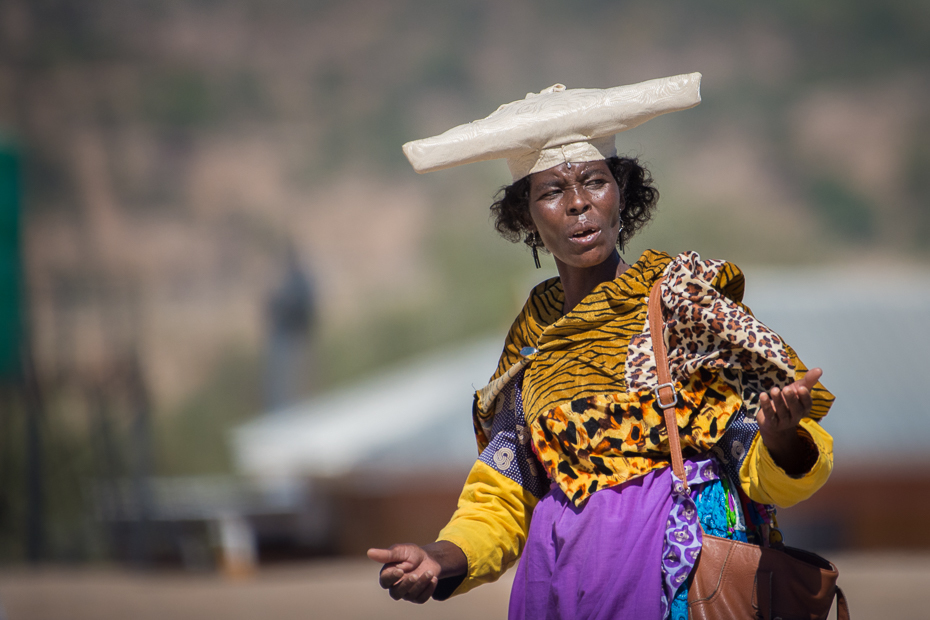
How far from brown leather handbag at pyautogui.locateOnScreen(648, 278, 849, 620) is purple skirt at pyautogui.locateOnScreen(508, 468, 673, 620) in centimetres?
9

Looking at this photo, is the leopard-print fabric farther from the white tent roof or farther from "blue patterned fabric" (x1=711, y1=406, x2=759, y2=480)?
the white tent roof

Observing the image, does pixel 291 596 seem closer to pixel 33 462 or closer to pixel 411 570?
pixel 33 462

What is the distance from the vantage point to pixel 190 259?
45.5 meters

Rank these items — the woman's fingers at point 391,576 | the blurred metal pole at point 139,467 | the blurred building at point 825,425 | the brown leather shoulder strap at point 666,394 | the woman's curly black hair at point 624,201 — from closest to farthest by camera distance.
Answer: the brown leather shoulder strap at point 666,394 → the woman's fingers at point 391,576 → the woman's curly black hair at point 624,201 → the blurred building at point 825,425 → the blurred metal pole at point 139,467

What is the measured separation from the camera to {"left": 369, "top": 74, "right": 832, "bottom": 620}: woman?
1767 mm

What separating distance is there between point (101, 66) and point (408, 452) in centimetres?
4288

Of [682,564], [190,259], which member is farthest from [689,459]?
[190,259]

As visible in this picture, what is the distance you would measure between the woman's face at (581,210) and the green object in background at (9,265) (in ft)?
28.8

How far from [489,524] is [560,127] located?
2.69 feet

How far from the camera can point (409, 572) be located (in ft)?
6.19

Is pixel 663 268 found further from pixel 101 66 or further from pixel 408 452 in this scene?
pixel 101 66

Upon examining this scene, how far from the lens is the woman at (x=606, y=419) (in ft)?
5.80

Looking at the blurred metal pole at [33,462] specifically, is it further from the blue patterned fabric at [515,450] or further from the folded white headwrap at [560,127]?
the folded white headwrap at [560,127]

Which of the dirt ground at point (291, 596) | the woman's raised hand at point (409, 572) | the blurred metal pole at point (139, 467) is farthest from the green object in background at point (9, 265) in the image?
the woman's raised hand at point (409, 572)
